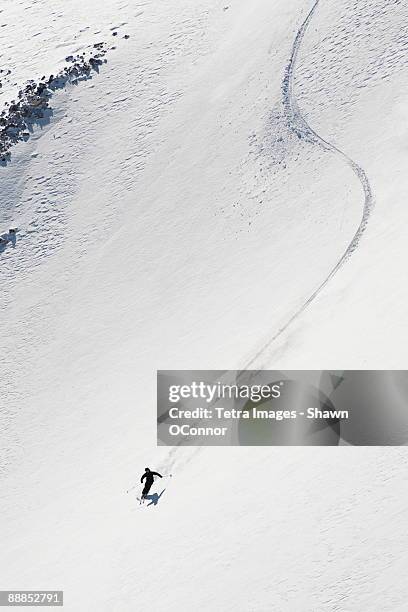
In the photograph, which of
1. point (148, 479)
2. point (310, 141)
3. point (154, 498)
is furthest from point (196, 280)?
point (154, 498)

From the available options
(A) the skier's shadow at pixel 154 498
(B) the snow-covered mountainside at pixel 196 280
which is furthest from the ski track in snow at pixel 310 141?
(A) the skier's shadow at pixel 154 498

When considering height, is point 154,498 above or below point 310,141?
below

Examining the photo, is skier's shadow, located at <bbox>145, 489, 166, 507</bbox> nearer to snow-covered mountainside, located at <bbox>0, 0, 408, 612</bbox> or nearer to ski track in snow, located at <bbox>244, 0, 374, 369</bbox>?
snow-covered mountainside, located at <bbox>0, 0, 408, 612</bbox>

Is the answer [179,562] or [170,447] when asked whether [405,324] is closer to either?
[170,447]

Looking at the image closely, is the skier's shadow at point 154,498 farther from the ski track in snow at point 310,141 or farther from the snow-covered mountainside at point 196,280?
the ski track in snow at point 310,141

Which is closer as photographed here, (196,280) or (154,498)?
(154,498)

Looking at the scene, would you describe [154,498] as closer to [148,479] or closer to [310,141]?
[148,479]

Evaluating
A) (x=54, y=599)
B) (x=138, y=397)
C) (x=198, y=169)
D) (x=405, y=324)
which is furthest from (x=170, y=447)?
(x=198, y=169)
